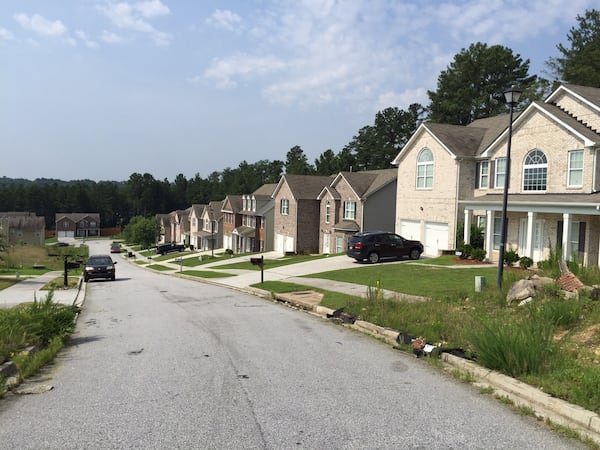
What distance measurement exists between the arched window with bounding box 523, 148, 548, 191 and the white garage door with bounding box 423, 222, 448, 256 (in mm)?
6320

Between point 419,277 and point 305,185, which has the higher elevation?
point 305,185

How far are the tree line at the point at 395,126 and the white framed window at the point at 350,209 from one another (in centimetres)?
1384

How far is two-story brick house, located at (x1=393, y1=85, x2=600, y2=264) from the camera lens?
946 inches

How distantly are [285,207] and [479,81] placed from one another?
32689mm

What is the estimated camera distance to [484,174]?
102 feet

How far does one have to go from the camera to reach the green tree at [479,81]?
65.8m

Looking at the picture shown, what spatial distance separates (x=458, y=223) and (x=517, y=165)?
5185 millimetres

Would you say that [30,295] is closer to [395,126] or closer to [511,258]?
[511,258]

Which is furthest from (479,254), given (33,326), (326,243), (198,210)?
(198,210)

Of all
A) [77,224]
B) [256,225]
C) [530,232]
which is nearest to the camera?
[530,232]

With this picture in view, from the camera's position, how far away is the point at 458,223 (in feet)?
103

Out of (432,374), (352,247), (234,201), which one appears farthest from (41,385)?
(234,201)

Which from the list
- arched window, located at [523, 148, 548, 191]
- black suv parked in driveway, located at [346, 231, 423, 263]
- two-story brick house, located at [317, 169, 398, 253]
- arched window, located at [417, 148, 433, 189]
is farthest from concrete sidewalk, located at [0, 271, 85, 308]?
two-story brick house, located at [317, 169, 398, 253]

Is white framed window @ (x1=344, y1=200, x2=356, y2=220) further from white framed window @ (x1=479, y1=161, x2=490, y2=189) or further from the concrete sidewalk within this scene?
the concrete sidewalk
